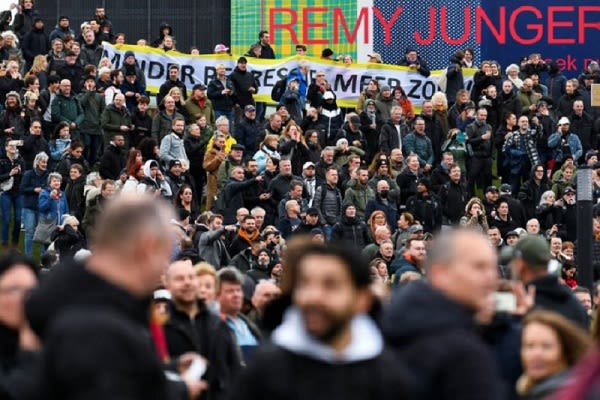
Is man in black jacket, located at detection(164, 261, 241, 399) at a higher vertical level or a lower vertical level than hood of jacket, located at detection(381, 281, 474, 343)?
lower

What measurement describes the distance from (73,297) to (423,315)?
1143 millimetres

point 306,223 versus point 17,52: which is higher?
point 17,52

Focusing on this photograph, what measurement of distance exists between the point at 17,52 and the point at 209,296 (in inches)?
835

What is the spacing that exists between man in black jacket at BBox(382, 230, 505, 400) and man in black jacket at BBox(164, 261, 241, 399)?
9.12 feet

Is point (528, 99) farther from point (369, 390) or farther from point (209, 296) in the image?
point (369, 390)

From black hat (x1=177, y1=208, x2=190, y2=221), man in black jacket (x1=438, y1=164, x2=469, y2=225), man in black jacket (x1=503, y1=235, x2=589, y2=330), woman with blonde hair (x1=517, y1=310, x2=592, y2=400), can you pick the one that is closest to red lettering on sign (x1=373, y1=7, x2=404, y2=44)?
man in black jacket (x1=438, y1=164, x2=469, y2=225)

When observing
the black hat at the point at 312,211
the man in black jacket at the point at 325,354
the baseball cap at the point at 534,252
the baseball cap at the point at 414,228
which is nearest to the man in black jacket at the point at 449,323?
the man in black jacket at the point at 325,354

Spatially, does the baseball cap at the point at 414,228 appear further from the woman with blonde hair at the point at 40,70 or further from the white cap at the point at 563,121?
the woman with blonde hair at the point at 40,70

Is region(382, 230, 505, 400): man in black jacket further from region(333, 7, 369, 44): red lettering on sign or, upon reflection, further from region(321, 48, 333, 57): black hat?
region(333, 7, 369, 44): red lettering on sign

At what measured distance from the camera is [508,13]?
115 feet

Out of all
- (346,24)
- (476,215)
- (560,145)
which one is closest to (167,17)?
(346,24)

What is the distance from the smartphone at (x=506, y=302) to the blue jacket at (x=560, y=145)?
66.5 feet

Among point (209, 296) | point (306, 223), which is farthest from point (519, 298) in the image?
point (306, 223)

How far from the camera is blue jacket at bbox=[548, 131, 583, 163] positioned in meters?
27.7
